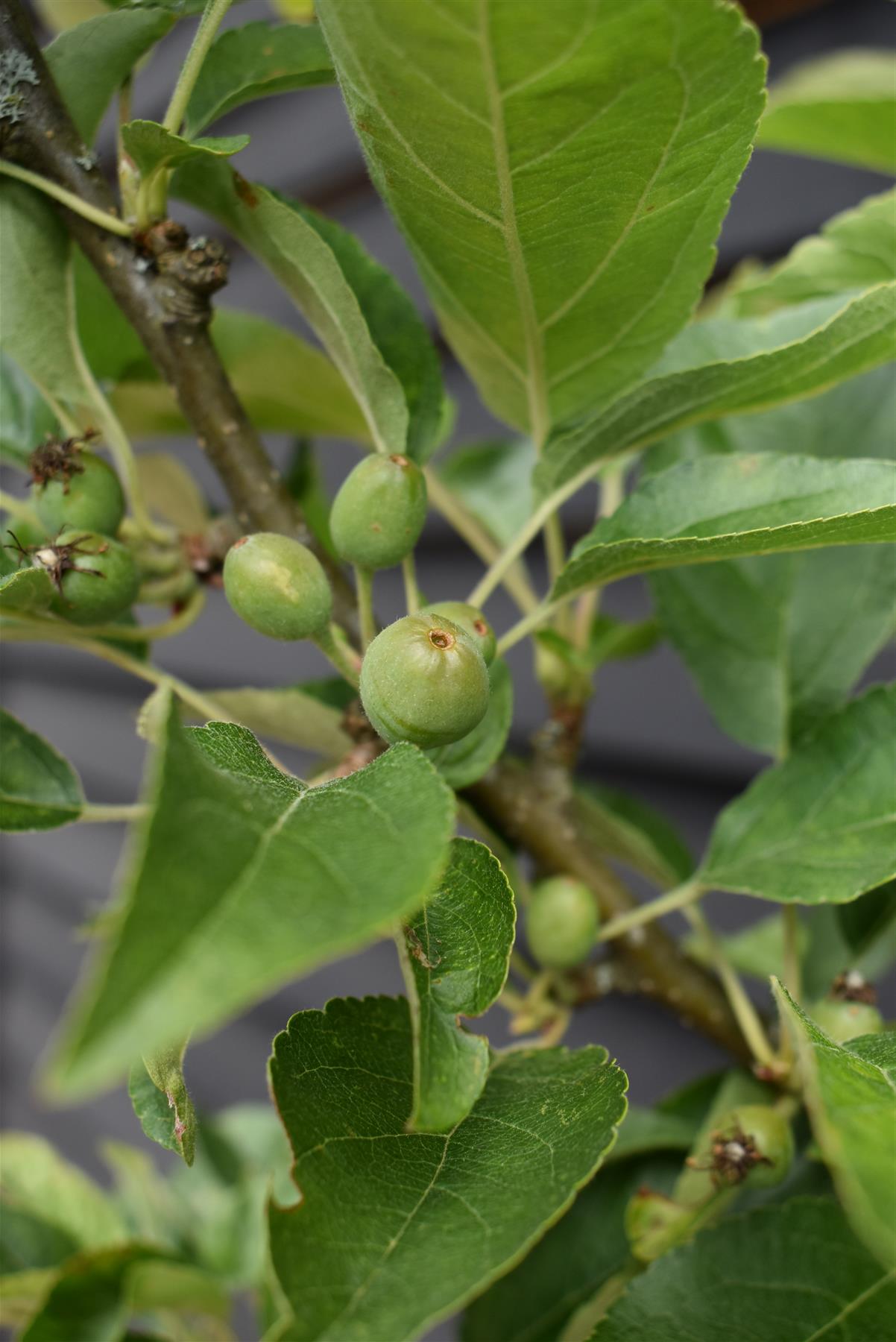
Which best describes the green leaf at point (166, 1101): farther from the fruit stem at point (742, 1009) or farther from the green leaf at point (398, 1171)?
the fruit stem at point (742, 1009)

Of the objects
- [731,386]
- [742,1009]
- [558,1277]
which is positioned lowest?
[558,1277]

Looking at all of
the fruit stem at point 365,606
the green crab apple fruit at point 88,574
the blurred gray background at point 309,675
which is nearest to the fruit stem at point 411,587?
the fruit stem at point 365,606

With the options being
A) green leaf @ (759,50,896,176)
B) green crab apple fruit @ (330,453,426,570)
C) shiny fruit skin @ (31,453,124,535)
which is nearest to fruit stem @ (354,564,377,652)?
green crab apple fruit @ (330,453,426,570)

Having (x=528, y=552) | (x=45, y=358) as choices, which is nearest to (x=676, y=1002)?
(x=45, y=358)

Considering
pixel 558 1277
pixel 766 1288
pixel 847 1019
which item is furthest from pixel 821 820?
pixel 558 1277

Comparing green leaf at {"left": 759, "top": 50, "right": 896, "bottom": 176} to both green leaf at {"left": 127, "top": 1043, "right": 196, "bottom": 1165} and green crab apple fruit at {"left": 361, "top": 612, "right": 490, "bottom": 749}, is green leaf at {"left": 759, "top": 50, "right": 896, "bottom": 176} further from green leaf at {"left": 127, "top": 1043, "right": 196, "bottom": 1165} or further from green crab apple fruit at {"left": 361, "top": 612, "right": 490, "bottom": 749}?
green leaf at {"left": 127, "top": 1043, "right": 196, "bottom": 1165}

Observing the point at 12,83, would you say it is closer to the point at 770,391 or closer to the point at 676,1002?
the point at 770,391

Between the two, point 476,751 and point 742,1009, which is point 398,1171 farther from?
point 742,1009
